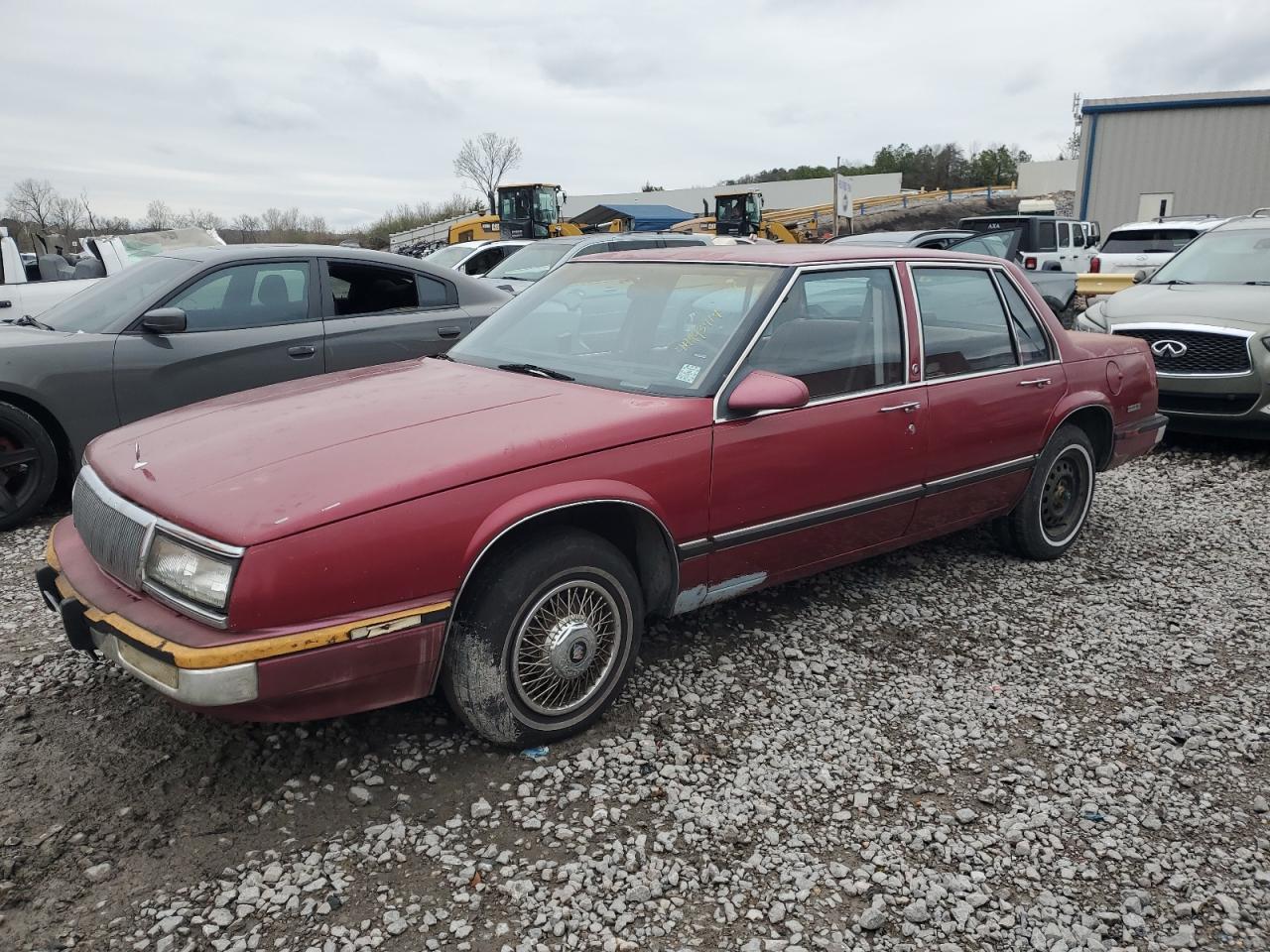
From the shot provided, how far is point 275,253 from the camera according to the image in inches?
230

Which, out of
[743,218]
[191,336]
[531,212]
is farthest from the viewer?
[743,218]

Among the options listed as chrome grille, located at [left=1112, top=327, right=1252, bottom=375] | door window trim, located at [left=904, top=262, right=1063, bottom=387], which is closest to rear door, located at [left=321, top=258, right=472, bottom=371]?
door window trim, located at [left=904, top=262, right=1063, bottom=387]

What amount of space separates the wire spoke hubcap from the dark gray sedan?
341cm

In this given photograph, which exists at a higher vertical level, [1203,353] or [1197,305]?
[1197,305]

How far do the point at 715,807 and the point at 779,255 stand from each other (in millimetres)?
2263

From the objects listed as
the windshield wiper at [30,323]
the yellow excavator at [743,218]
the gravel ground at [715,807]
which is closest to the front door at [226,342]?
the windshield wiper at [30,323]

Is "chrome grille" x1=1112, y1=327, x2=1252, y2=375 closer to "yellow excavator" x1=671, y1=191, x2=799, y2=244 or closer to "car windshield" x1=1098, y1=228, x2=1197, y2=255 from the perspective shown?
"car windshield" x1=1098, y1=228, x2=1197, y2=255

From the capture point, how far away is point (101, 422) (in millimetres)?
5215

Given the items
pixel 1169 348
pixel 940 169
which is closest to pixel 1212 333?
pixel 1169 348

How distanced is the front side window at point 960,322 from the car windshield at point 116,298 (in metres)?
4.31

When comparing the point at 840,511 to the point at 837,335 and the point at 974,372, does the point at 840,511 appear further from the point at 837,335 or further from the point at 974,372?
the point at 974,372

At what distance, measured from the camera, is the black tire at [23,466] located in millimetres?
5031

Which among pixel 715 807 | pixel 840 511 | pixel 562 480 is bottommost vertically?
pixel 715 807

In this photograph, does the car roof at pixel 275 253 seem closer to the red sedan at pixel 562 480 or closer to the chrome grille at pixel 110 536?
the red sedan at pixel 562 480
